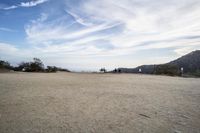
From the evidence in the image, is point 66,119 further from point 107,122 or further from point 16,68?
point 16,68

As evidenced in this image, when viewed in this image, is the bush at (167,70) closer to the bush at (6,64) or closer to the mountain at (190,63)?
the mountain at (190,63)

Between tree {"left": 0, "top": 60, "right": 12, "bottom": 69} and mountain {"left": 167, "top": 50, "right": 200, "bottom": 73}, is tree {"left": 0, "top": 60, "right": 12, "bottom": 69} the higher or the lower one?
the lower one

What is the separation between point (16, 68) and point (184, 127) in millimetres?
20407

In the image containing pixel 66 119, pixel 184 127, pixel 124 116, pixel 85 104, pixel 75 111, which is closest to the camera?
pixel 184 127

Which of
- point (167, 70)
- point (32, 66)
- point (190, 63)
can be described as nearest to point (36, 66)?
point (32, 66)

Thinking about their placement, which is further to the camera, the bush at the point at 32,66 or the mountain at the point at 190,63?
the mountain at the point at 190,63

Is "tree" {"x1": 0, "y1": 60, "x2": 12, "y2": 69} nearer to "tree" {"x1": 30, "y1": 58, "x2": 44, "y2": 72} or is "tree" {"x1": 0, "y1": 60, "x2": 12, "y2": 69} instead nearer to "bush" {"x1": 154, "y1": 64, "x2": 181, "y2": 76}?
"tree" {"x1": 30, "y1": 58, "x2": 44, "y2": 72}

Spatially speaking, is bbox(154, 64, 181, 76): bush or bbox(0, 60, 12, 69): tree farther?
bbox(154, 64, 181, 76): bush

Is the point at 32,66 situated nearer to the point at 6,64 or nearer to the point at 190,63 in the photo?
the point at 6,64

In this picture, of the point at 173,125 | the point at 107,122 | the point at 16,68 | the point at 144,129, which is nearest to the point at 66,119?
the point at 107,122

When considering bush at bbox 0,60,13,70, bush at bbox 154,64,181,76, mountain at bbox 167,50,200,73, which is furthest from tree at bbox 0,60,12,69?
mountain at bbox 167,50,200,73

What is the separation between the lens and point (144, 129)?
9.60 ft

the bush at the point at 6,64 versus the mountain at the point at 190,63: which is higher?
the mountain at the point at 190,63

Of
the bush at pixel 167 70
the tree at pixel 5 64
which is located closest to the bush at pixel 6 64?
the tree at pixel 5 64
